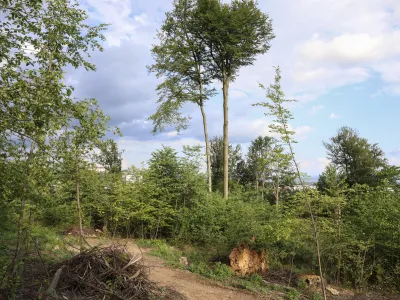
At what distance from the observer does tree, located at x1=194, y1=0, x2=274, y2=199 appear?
679 inches

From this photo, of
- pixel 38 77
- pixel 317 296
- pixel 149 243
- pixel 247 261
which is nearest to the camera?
pixel 38 77

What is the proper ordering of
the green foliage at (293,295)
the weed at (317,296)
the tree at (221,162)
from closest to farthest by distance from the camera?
the green foliage at (293,295) < the weed at (317,296) < the tree at (221,162)

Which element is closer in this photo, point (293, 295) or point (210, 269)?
point (293, 295)

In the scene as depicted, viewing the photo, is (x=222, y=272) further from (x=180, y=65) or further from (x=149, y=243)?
(x=180, y=65)

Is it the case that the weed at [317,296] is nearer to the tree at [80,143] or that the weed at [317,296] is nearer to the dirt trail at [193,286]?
the dirt trail at [193,286]

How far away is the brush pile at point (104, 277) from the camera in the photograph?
4.87 m

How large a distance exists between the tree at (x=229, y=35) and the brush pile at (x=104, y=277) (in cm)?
1162

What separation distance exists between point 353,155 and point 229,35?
53.3ft

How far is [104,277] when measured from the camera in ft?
16.8

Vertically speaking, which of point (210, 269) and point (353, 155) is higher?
point (353, 155)

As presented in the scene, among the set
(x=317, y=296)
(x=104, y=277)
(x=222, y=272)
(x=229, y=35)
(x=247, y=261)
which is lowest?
(x=317, y=296)

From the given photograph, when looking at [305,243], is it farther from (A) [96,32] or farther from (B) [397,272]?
(A) [96,32]

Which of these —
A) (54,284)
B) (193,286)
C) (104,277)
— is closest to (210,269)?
(193,286)

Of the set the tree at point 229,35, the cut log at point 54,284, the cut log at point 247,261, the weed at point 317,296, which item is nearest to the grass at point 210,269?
the cut log at point 247,261
